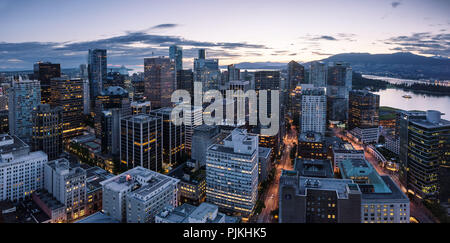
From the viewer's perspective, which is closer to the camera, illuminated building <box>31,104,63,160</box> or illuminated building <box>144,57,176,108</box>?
illuminated building <box>31,104,63,160</box>

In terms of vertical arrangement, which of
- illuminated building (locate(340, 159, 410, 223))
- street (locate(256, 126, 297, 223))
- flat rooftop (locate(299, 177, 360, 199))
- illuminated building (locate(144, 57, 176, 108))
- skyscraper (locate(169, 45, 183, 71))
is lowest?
street (locate(256, 126, 297, 223))

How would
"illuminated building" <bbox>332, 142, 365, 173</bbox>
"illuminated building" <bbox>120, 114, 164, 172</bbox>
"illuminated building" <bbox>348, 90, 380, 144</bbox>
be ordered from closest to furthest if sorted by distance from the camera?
"illuminated building" <bbox>120, 114, 164, 172</bbox> → "illuminated building" <bbox>332, 142, 365, 173</bbox> → "illuminated building" <bbox>348, 90, 380, 144</bbox>

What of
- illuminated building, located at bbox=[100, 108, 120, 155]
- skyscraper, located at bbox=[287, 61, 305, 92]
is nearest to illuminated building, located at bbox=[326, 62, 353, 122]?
skyscraper, located at bbox=[287, 61, 305, 92]

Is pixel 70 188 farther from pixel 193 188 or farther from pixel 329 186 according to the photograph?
pixel 329 186

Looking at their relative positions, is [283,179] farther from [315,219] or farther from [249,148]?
[249,148]

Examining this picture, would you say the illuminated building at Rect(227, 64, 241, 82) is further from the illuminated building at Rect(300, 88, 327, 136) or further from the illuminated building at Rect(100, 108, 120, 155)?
the illuminated building at Rect(100, 108, 120, 155)
